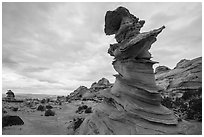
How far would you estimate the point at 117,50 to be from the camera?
9.58 meters

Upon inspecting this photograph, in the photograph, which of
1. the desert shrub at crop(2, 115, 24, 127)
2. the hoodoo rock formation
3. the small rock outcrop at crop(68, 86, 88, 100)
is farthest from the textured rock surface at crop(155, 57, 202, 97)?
the small rock outcrop at crop(68, 86, 88, 100)

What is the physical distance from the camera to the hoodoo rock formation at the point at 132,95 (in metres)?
7.98

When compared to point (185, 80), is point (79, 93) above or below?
below

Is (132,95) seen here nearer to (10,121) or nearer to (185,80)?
(10,121)

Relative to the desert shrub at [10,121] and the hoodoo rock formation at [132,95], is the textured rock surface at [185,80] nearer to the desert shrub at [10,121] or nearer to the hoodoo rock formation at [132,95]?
the hoodoo rock formation at [132,95]

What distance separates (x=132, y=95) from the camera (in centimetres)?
870

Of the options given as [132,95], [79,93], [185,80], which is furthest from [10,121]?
[79,93]

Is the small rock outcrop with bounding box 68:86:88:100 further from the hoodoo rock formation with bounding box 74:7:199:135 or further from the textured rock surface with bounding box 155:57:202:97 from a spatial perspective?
the hoodoo rock formation with bounding box 74:7:199:135

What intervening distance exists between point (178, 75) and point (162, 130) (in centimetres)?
2628

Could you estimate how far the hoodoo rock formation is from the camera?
→ 26.2 ft

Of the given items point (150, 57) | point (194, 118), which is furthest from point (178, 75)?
point (150, 57)

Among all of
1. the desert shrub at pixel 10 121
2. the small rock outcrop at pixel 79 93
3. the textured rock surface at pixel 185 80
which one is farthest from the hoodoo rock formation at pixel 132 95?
the small rock outcrop at pixel 79 93

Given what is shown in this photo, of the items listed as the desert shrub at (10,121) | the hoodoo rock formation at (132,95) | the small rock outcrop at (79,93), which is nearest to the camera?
the hoodoo rock formation at (132,95)

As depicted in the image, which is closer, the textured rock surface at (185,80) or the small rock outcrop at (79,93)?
the textured rock surface at (185,80)
